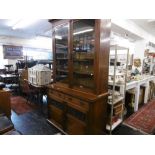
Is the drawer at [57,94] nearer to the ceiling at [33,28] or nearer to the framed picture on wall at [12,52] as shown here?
the ceiling at [33,28]

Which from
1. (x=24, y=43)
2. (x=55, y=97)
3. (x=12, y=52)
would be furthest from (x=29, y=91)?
(x=24, y=43)

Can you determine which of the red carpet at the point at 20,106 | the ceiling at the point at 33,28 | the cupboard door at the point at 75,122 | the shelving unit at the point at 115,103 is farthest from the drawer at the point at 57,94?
the ceiling at the point at 33,28

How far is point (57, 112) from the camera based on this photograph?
2688 mm

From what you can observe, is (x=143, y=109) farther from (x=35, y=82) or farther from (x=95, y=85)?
(x=35, y=82)

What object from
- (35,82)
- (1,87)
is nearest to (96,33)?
(35,82)

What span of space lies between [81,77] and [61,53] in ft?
2.63

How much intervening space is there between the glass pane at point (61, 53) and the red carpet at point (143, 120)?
5.97ft

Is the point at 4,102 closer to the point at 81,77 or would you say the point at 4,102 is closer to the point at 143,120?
the point at 81,77

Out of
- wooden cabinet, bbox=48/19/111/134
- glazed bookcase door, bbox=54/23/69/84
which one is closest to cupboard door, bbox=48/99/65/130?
wooden cabinet, bbox=48/19/111/134

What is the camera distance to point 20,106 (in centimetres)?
403
